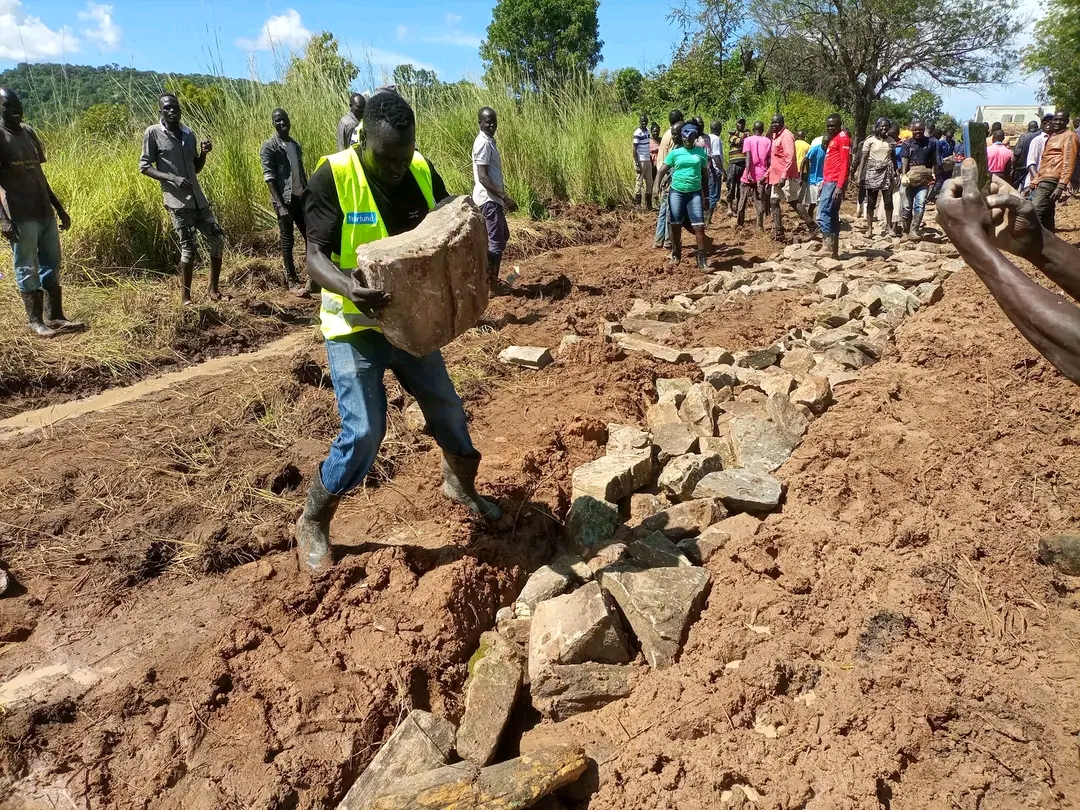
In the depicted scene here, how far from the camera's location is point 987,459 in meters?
3.59

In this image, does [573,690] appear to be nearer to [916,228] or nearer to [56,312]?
[56,312]

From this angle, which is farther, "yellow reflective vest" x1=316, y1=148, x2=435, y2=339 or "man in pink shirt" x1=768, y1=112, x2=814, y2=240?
"man in pink shirt" x1=768, y1=112, x2=814, y2=240

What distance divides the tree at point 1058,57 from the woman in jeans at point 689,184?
78.2 ft

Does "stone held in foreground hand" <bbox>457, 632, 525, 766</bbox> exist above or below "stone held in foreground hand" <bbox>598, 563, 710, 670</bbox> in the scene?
below

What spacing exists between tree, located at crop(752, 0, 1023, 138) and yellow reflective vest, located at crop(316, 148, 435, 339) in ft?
70.9

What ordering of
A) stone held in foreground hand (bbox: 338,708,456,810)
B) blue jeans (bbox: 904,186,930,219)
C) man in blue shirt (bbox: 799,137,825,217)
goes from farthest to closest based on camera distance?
blue jeans (bbox: 904,186,930,219)
man in blue shirt (bbox: 799,137,825,217)
stone held in foreground hand (bbox: 338,708,456,810)

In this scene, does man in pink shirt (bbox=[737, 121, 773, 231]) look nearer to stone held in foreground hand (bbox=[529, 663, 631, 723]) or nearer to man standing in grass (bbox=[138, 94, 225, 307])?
man standing in grass (bbox=[138, 94, 225, 307])

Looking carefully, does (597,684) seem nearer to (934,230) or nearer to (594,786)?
(594,786)

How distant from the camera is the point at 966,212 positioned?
1920 mm

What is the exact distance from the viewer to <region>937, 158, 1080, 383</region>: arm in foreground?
1.75 meters

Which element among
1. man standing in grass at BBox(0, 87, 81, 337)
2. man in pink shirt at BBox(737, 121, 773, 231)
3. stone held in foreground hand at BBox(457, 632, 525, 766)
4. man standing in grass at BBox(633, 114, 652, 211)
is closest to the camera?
stone held in foreground hand at BBox(457, 632, 525, 766)

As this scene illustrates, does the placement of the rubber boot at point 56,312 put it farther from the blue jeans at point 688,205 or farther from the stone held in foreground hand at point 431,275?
the blue jeans at point 688,205

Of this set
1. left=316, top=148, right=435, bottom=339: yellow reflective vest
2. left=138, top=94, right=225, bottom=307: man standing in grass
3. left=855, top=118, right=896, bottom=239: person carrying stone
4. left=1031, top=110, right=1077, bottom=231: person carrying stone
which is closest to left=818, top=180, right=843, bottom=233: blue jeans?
left=855, top=118, right=896, bottom=239: person carrying stone

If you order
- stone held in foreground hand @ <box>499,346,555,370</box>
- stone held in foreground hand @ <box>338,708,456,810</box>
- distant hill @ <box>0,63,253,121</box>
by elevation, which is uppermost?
distant hill @ <box>0,63,253,121</box>
